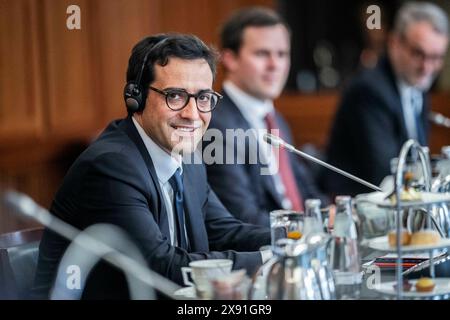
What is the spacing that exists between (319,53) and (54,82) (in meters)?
2.87

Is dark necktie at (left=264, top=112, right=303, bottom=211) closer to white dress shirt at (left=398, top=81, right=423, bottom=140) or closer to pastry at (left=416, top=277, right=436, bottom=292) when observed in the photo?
white dress shirt at (left=398, top=81, right=423, bottom=140)

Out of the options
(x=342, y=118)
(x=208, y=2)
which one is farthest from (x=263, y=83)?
(x=208, y=2)

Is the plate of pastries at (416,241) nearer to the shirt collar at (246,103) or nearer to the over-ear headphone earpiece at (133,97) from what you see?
the over-ear headphone earpiece at (133,97)

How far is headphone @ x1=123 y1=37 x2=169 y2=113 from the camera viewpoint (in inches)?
65.0

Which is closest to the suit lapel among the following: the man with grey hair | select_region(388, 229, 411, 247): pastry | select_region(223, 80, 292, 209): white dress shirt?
select_region(388, 229, 411, 247): pastry

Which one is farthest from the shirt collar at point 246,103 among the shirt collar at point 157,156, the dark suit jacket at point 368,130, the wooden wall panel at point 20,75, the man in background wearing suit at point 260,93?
the shirt collar at point 157,156

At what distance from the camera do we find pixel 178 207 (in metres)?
1.72

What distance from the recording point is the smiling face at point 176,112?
1623 mm

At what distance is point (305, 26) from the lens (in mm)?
5977

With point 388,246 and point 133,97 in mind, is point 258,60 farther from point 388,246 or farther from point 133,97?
point 388,246

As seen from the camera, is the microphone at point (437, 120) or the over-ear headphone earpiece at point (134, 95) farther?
the microphone at point (437, 120)

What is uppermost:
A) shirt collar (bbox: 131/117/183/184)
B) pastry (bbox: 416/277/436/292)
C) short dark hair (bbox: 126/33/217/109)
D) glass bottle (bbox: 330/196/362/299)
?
short dark hair (bbox: 126/33/217/109)

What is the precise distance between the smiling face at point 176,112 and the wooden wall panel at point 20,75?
1.28 metres
